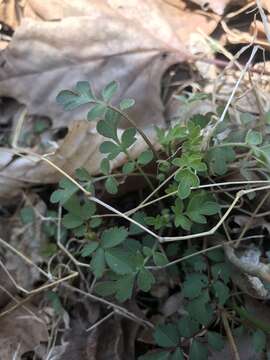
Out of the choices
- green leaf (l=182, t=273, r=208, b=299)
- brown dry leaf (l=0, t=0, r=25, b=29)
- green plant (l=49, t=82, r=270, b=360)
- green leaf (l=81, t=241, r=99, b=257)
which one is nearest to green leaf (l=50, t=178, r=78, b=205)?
green plant (l=49, t=82, r=270, b=360)

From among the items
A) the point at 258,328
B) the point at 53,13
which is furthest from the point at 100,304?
the point at 53,13

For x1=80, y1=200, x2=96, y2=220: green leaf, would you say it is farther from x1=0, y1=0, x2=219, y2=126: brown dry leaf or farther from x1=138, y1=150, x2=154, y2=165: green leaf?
x1=0, y1=0, x2=219, y2=126: brown dry leaf

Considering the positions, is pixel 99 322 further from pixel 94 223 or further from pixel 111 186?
pixel 111 186

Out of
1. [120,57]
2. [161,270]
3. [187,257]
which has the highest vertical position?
[120,57]

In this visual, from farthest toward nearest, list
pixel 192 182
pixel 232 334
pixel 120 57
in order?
1. pixel 120 57
2. pixel 232 334
3. pixel 192 182

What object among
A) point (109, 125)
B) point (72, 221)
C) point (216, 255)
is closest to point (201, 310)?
point (216, 255)

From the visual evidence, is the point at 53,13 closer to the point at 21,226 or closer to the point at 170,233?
the point at 21,226

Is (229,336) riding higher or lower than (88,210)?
lower
